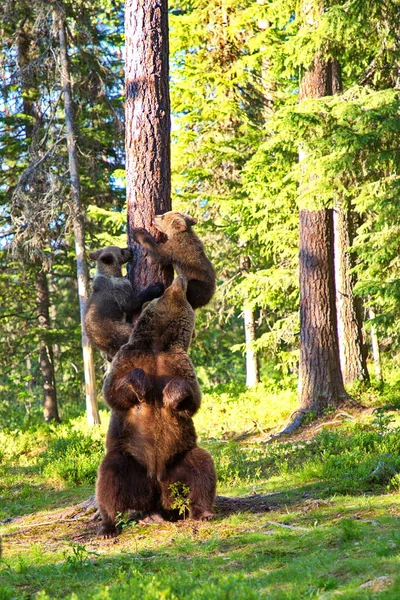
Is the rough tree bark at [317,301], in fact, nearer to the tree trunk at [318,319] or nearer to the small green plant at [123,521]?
the tree trunk at [318,319]

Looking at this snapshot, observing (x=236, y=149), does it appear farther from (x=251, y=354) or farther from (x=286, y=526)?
(x=286, y=526)

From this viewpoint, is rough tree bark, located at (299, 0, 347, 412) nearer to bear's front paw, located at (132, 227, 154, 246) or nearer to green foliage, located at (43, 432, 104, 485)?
green foliage, located at (43, 432, 104, 485)

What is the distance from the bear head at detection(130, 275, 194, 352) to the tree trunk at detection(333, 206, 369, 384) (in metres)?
9.99

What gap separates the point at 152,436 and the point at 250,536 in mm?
1509

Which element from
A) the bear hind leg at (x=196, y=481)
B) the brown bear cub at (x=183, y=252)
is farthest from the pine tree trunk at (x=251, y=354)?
the bear hind leg at (x=196, y=481)

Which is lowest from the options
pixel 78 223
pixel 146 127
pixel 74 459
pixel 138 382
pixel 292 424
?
pixel 74 459

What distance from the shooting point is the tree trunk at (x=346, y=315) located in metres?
17.4

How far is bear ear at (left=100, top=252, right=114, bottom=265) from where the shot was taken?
9.33 m

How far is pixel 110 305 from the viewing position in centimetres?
910

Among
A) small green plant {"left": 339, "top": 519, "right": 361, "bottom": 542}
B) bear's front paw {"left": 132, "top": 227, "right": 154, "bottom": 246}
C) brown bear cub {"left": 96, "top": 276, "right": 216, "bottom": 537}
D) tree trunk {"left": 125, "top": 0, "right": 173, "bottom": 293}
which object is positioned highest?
tree trunk {"left": 125, "top": 0, "right": 173, "bottom": 293}

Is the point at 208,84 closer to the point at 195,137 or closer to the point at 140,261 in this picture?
the point at 195,137

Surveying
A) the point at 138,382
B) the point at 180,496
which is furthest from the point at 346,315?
the point at 138,382

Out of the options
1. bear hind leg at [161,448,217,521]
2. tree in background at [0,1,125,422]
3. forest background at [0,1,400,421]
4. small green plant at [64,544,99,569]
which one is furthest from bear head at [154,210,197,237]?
tree in background at [0,1,125,422]

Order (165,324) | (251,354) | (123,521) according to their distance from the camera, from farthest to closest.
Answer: (251,354) < (165,324) < (123,521)
